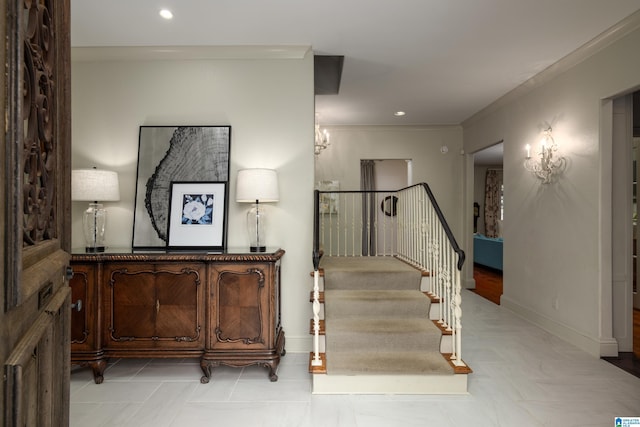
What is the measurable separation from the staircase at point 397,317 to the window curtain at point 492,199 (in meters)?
7.63

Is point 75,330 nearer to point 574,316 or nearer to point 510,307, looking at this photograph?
point 574,316

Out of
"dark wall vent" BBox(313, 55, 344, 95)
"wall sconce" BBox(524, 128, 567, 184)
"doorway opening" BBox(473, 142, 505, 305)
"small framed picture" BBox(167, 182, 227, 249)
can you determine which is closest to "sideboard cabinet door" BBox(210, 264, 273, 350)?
"small framed picture" BBox(167, 182, 227, 249)

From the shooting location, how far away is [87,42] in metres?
3.51

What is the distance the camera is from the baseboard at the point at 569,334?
3434mm

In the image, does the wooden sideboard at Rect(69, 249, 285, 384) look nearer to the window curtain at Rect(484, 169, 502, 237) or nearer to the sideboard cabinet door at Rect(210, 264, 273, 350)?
the sideboard cabinet door at Rect(210, 264, 273, 350)

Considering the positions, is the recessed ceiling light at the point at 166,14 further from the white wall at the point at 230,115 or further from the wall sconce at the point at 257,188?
the wall sconce at the point at 257,188

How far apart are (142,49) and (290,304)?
2.82 meters

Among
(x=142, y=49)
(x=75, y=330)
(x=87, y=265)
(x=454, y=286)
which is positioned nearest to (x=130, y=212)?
(x=87, y=265)

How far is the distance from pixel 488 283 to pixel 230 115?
5.82 m

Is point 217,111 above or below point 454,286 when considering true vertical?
above

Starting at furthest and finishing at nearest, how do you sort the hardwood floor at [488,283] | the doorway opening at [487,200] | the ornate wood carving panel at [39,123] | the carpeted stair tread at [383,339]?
the doorway opening at [487,200] → the hardwood floor at [488,283] → the carpeted stair tread at [383,339] → the ornate wood carving panel at [39,123]

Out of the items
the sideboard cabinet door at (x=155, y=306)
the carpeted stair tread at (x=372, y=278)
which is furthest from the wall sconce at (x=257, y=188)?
the carpeted stair tread at (x=372, y=278)

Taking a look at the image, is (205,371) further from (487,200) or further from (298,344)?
(487,200)

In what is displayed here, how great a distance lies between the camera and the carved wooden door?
81cm
